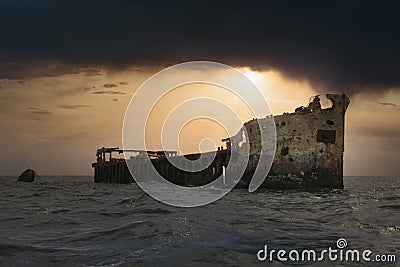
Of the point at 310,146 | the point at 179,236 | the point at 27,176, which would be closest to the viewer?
the point at 179,236

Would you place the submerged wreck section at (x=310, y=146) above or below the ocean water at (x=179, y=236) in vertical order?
above

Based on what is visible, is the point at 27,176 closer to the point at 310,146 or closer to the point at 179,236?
the point at 310,146

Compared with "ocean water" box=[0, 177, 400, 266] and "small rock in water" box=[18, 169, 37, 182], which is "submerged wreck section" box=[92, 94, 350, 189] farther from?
"small rock in water" box=[18, 169, 37, 182]

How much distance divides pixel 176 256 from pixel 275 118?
17.6 meters

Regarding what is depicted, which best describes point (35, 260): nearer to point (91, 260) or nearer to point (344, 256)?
point (91, 260)

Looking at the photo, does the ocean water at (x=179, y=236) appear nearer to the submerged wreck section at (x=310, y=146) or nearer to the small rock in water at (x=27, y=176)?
the submerged wreck section at (x=310, y=146)

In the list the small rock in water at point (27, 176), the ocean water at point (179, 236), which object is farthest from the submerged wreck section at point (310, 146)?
the small rock in water at point (27, 176)

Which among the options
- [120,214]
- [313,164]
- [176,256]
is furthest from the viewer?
[313,164]

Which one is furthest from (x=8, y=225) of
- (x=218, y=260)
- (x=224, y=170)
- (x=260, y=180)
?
(x=224, y=170)

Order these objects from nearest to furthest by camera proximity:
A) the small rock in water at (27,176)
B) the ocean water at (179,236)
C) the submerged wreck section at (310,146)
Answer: the ocean water at (179,236)
the submerged wreck section at (310,146)
the small rock in water at (27,176)

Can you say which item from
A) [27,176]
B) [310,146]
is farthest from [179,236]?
[27,176]

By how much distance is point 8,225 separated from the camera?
9047 mm

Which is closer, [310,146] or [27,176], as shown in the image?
[310,146]

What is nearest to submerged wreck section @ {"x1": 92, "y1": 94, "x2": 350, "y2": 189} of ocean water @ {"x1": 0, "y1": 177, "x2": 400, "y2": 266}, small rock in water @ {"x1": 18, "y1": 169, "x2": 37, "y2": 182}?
ocean water @ {"x1": 0, "y1": 177, "x2": 400, "y2": 266}
